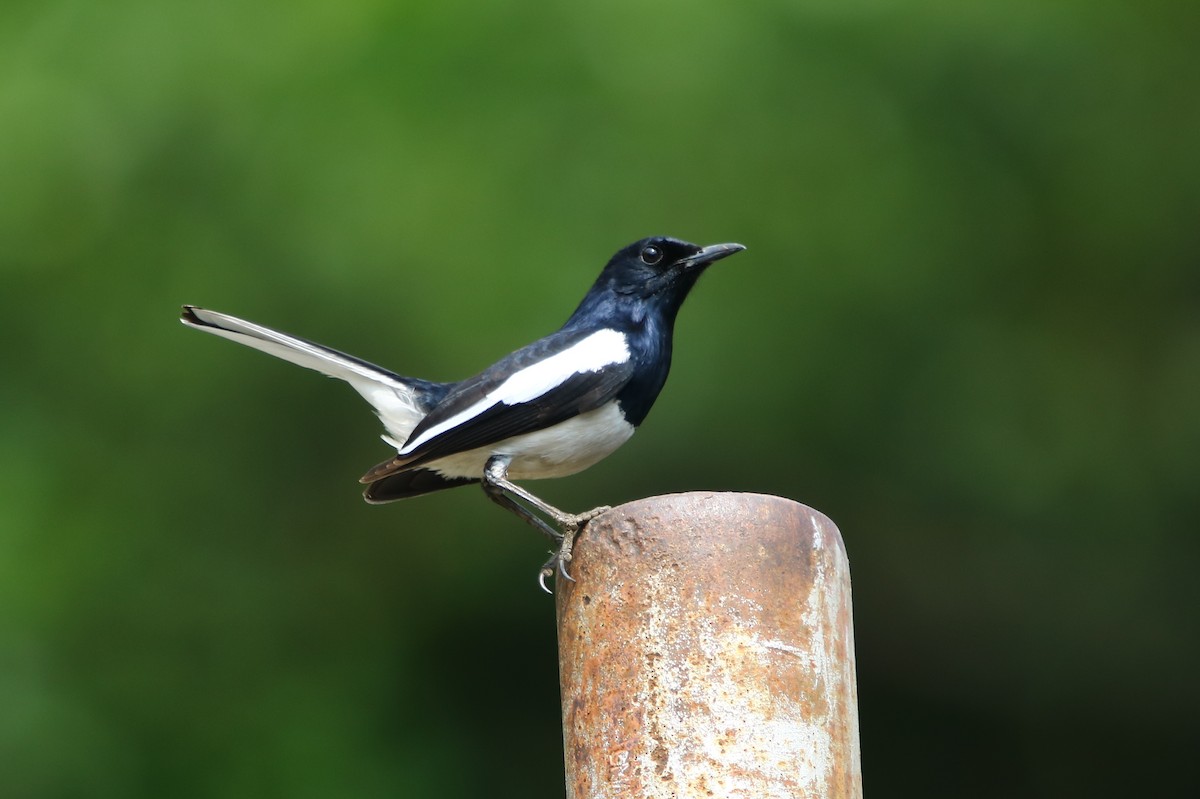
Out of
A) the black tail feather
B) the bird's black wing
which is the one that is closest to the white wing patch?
the bird's black wing

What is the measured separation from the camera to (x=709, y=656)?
278cm

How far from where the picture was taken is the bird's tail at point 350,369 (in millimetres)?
4297

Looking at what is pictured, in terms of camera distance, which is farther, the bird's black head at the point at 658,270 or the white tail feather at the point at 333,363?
the bird's black head at the point at 658,270

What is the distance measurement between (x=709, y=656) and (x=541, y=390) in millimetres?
1429

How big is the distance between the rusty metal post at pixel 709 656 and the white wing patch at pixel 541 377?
112cm

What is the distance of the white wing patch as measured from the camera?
4055 mm

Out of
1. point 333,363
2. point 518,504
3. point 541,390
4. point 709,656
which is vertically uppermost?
point 333,363

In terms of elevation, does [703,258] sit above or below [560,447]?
above

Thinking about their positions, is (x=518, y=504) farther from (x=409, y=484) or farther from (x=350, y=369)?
(x=350, y=369)

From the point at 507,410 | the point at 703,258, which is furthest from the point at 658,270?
the point at 507,410

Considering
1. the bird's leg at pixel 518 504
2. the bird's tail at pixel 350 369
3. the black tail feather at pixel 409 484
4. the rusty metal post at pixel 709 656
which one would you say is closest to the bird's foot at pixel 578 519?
the bird's leg at pixel 518 504

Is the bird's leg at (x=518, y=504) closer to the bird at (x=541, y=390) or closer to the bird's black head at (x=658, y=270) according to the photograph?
the bird at (x=541, y=390)

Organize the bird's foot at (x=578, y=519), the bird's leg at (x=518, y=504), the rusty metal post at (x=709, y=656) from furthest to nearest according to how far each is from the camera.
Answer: the bird's leg at (x=518, y=504), the bird's foot at (x=578, y=519), the rusty metal post at (x=709, y=656)

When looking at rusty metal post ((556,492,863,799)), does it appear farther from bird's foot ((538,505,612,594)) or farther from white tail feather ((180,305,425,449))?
white tail feather ((180,305,425,449))
